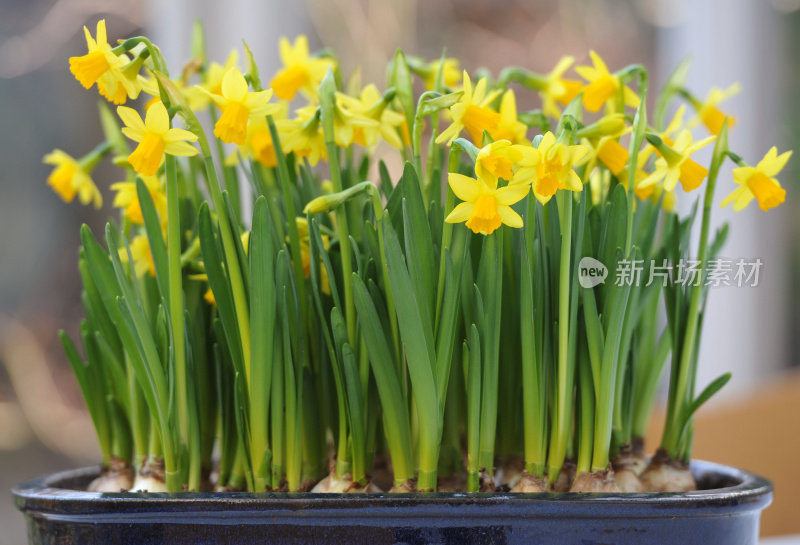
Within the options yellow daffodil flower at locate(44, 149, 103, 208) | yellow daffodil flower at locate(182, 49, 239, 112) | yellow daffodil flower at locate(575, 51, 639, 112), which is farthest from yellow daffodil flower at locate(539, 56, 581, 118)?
yellow daffodil flower at locate(44, 149, 103, 208)

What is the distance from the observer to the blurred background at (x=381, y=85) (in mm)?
1693

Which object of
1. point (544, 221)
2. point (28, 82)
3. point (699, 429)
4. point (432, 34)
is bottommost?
point (699, 429)

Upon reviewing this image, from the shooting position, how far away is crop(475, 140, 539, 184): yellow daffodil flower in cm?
41

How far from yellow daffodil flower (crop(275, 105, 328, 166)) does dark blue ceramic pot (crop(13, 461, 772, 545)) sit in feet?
0.74

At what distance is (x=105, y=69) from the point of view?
0.44 metres

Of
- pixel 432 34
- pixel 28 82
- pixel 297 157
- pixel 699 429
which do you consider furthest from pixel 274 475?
pixel 432 34

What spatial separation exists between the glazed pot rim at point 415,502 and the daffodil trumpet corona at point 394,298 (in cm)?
7

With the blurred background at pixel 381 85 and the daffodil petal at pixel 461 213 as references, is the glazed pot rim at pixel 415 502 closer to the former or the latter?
the daffodil petal at pixel 461 213

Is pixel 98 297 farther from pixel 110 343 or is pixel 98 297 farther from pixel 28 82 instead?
pixel 28 82

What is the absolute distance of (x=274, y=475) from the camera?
1.62ft

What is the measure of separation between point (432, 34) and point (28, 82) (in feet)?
3.32

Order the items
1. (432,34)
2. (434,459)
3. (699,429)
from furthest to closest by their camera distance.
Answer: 1. (432,34)
2. (699,429)
3. (434,459)
